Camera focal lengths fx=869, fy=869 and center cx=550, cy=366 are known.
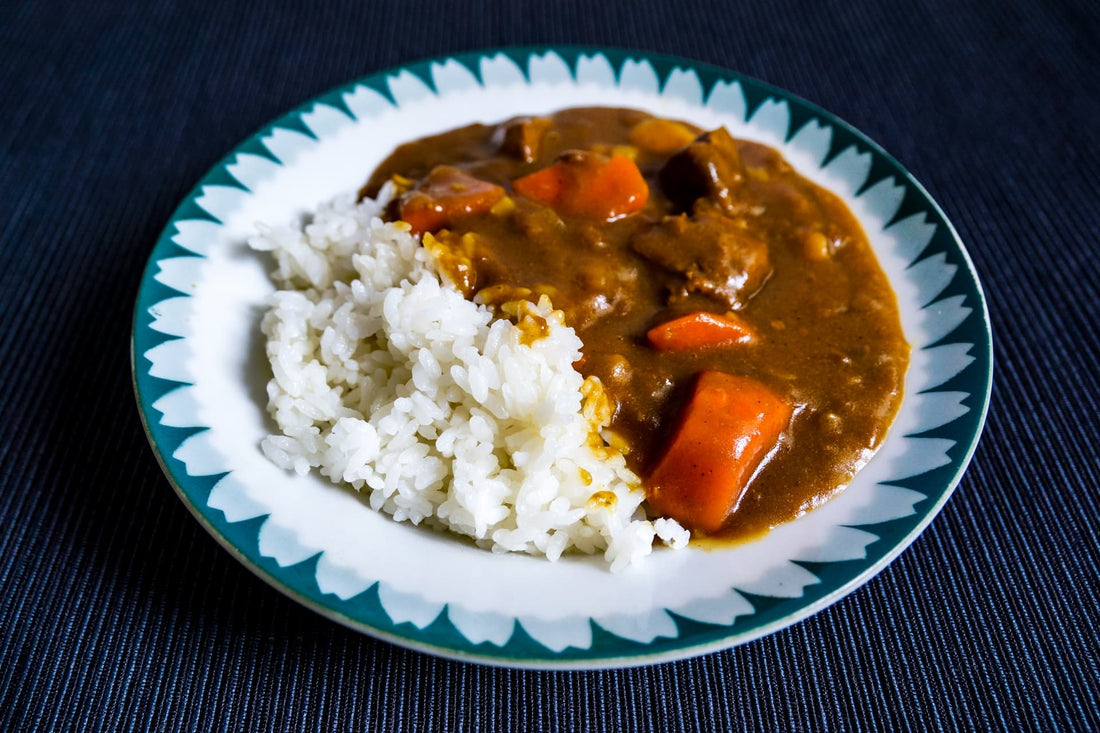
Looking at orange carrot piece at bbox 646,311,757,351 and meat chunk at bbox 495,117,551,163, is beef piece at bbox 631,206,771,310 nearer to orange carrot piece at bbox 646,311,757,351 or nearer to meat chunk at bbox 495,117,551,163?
orange carrot piece at bbox 646,311,757,351

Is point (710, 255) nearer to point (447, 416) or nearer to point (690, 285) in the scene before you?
point (690, 285)

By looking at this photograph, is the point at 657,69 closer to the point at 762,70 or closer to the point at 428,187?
the point at 762,70

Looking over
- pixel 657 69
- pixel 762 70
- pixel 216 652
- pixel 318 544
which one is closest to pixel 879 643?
pixel 318 544

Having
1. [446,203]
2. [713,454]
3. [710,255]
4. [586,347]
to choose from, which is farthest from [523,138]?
[713,454]

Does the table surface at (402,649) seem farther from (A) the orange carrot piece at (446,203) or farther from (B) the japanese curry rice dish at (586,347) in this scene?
(A) the orange carrot piece at (446,203)

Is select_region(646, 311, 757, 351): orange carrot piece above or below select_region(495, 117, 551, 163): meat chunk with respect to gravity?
below

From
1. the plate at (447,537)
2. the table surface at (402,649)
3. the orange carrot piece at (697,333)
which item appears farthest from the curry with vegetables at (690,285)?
the table surface at (402,649)

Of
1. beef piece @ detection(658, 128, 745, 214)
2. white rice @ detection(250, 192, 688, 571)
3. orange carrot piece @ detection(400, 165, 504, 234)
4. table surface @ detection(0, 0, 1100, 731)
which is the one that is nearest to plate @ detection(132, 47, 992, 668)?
white rice @ detection(250, 192, 688, 571)

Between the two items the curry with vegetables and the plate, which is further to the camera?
the curry with vegetables
